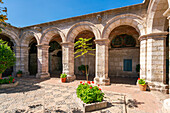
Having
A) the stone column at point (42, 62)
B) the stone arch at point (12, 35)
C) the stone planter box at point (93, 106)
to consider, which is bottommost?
the stone planter box at point (93, 106)

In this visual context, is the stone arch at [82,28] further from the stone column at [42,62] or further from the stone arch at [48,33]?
the stone column at [42,62]

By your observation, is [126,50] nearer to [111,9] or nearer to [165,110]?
[111,9]

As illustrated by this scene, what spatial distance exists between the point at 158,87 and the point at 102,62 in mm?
3652

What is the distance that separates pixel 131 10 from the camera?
221 inches

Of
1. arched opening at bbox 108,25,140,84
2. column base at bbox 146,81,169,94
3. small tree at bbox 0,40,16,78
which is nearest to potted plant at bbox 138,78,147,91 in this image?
column base at bbox 146,81,169,94

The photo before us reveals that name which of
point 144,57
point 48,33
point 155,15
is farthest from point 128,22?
point 48,33

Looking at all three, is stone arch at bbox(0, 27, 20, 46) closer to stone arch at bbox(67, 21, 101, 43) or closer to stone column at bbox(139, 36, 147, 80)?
stone arch at bbox(67, 21, 101, 43)

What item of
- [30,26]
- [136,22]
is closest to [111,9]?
→ [136,22]

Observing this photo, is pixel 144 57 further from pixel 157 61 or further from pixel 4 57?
pixel 4 57

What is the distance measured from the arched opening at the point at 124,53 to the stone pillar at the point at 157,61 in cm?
383

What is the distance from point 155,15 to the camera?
189 inches

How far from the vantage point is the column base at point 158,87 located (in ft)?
15.3

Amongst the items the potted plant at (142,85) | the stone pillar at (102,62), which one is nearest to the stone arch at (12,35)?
the stone pillar at (102,62)

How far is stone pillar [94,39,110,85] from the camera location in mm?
6126
